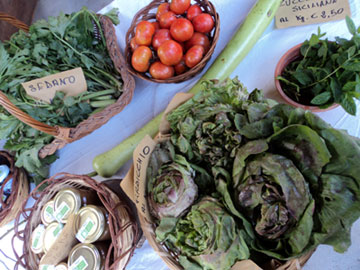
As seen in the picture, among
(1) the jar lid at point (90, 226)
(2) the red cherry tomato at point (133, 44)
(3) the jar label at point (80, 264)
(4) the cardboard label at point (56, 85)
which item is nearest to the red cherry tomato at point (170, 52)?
(2) the red cherry tomato at point (133, 44)

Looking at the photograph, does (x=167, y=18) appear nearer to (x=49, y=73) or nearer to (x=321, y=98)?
(x=49, y=73)

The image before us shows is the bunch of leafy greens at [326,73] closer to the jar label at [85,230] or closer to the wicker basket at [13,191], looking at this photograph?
the jar label at [85,230]

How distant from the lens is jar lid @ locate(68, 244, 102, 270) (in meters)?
0.62

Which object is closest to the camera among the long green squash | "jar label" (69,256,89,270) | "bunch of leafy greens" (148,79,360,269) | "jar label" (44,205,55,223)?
"bunch of leafy greens" (148,79,360,269)

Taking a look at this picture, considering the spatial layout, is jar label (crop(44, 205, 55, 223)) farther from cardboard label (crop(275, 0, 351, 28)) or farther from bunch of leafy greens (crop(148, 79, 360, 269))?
cardboard label (crop(275, 0, 351, 28))

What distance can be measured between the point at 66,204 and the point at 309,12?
94cm

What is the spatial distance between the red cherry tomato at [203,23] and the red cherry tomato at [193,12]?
2 centimetres

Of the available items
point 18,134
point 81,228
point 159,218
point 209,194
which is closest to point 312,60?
point 209,194

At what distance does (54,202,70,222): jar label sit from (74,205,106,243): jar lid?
0.05m

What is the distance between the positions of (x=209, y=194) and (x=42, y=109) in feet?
2.18

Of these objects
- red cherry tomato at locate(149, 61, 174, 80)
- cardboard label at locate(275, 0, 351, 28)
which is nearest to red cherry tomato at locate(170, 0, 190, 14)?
red cherry tomato at locate(149, 61, 174, 80)

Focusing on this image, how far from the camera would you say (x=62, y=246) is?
2.10ft

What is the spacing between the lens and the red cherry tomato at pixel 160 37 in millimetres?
890

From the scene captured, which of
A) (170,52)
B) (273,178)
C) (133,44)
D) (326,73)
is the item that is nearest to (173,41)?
(170,52)
